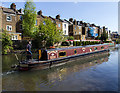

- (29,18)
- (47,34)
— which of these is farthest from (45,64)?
(29,18)

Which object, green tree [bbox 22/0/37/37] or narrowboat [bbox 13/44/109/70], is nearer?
narrowboat [bbox 13/44/109/70]

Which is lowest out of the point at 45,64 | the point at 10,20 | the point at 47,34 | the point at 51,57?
the point at 45,64

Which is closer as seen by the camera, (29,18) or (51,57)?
(51,57)

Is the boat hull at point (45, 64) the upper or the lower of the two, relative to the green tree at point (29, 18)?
lower

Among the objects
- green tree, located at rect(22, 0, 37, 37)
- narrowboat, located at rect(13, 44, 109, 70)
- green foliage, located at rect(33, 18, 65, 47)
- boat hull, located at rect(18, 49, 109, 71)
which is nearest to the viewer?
boat hull, located at rect(18, 49, 109, 71)

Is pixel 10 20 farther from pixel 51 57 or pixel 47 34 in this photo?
pixel 51 57

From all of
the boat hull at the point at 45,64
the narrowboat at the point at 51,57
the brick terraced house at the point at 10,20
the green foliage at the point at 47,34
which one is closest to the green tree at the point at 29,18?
the green foliage at the point at 47,34

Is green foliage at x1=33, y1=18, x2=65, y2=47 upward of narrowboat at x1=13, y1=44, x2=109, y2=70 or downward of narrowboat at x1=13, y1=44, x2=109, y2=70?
upward

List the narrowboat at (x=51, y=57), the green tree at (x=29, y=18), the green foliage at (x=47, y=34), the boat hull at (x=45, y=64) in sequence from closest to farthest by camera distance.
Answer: the boat hull at (x=45, y=64), the narrowboat at (x=51, y=57), the green foliage at (x=47, y=34), the green tree at (x=29, y=18)

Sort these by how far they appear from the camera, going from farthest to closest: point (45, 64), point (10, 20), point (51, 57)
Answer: point (10, 20) < point (51, 57) < point (45, 64)

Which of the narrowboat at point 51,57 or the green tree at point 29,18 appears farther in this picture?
the green tree at point 29,18

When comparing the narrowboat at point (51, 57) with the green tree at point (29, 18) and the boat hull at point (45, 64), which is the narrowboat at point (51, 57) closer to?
the boat hull at point (45, 64)

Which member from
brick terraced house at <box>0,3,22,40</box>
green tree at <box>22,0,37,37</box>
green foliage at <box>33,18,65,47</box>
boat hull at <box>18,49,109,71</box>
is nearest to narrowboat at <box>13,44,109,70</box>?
boat hull at <box>18,49,109,71</box>

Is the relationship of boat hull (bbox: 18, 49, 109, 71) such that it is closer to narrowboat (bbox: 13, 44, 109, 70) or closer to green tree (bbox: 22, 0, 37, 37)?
narrowboat (bbox: 13, 44, 109, 70)
